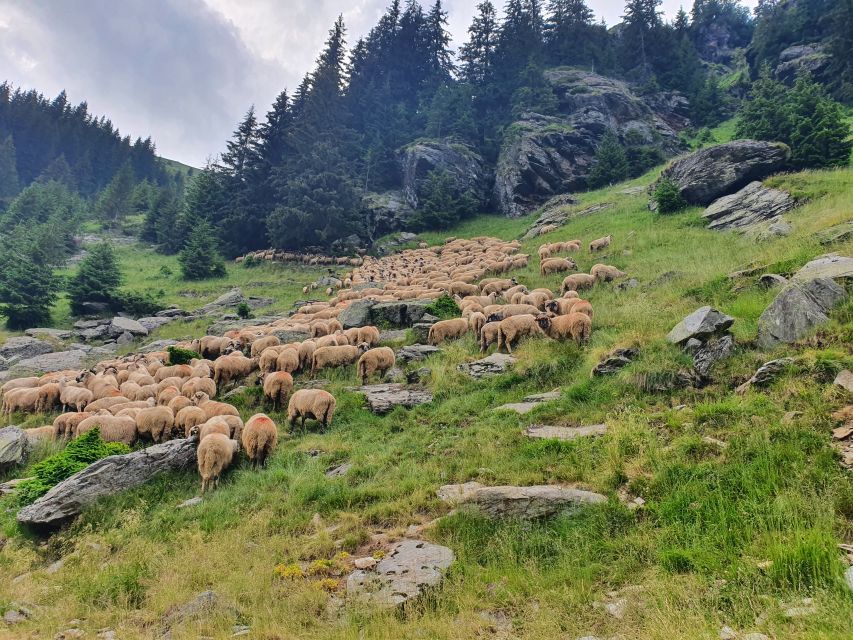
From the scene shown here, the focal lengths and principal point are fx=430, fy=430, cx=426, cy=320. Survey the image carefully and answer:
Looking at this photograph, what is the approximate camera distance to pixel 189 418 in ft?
35.1

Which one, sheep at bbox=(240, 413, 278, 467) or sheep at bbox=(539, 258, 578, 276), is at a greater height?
sheep at bbox=(539, 258, 578, 276)

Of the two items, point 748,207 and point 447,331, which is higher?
point 748,207

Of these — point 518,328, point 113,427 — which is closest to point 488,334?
point 518,328

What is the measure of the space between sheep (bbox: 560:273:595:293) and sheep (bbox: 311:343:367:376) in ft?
28.3

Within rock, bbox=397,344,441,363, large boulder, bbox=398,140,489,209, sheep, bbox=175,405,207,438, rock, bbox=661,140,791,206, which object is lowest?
sheep, bbox=175,405,207,438

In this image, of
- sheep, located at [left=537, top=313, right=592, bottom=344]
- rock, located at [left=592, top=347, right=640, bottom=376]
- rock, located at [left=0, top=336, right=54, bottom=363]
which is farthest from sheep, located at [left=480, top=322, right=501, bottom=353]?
rock, located at [left=0, top=336, right=54, bottom=363]

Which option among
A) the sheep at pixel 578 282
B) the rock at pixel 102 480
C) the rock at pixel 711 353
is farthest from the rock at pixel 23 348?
the rock at pixel 711 353

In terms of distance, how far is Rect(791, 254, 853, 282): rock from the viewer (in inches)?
336

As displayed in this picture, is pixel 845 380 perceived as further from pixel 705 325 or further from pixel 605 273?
pixel 605 273

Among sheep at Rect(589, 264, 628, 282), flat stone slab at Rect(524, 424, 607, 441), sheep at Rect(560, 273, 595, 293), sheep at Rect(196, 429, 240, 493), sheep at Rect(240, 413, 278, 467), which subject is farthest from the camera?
sheep at Rect(589, 264, 628, 282)

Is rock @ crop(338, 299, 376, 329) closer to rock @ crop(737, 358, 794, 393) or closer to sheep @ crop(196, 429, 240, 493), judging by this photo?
sheep @ crop(196, 429, 240, 493)

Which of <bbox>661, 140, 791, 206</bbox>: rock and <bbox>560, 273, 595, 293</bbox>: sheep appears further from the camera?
<bbox>661, 140, 791, 206</bbox>: rock

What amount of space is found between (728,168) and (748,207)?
550cm

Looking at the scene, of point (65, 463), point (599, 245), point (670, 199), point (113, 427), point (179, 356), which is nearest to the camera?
point (65, 463)
